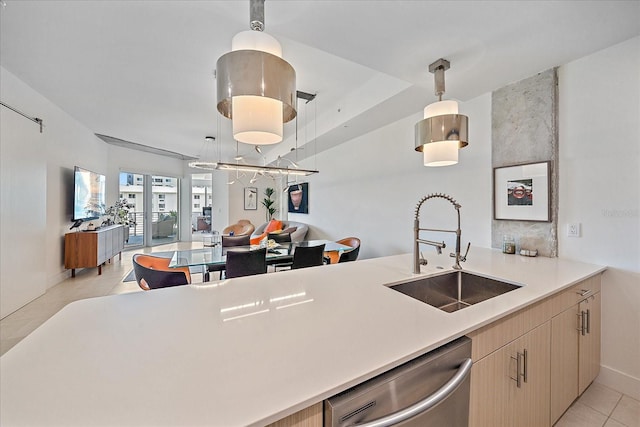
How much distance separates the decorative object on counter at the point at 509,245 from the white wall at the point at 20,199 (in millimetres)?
5121

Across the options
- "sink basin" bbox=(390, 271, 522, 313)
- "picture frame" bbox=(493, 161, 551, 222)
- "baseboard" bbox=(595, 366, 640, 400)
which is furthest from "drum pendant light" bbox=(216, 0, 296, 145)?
"baseboard" bbox=(595, 366, 640, 400)

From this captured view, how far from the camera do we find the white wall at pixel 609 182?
5.85ft

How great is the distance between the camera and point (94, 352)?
774 millimetres

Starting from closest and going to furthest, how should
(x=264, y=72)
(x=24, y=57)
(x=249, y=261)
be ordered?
(x=264, y=72)
(x=249, y=261)
(x=24, y=57)

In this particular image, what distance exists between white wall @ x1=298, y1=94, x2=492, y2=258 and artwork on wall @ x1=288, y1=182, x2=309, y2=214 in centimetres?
46

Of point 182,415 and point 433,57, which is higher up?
point 433,57

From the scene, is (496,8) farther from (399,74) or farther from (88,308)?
(88,308)

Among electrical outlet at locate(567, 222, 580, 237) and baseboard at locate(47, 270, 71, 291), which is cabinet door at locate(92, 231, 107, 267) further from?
electrical outlet at locate(567, 222, 580, 237)

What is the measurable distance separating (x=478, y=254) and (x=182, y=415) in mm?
2426

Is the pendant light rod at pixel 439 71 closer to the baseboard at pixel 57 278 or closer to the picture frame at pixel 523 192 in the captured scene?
the picture frame at pixel 523 192

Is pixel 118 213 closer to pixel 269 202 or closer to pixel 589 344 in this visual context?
pixel 269 202

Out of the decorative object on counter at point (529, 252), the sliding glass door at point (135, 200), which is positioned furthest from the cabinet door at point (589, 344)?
the sliding glass door at point (135, 200)

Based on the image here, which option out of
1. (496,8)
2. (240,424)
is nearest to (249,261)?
(240,424)

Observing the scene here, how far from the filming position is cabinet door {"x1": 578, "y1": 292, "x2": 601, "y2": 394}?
1.68 metres
